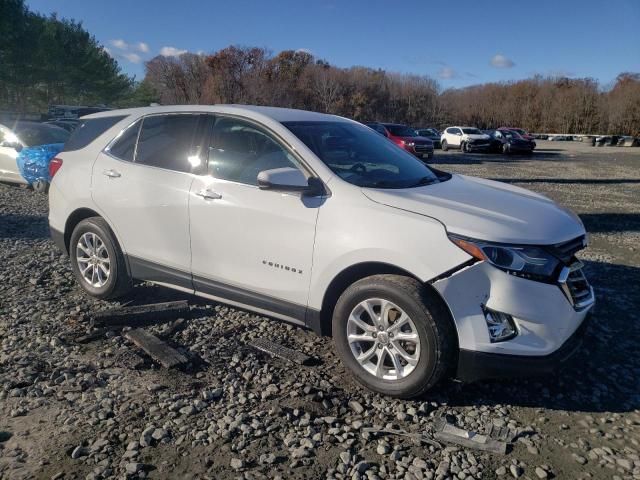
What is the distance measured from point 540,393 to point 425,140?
2164 centimetres

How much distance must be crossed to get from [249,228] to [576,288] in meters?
2.22

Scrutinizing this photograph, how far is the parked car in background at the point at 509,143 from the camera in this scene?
1239 inches

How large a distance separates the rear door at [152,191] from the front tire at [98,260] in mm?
152

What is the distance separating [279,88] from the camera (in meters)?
56.8

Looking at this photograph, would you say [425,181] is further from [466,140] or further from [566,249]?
[466,140]

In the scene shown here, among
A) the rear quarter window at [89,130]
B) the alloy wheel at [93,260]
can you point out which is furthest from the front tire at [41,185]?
the alloy wheel at [93,260]

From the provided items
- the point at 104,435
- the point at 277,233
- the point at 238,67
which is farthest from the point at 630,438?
the point at 238,67

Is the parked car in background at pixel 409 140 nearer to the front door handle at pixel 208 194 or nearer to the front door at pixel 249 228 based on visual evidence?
the front door at pixel 249 228

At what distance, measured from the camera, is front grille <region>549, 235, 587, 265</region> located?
10.3ft

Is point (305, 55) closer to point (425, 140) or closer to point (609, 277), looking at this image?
point (425, 140)

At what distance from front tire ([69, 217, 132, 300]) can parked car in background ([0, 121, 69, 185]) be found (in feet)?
25.0

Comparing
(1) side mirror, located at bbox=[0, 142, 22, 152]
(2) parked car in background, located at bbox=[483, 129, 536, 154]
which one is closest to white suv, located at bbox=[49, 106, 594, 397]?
(1) side mirror, located at bbox=[0, 142, 22, 152]

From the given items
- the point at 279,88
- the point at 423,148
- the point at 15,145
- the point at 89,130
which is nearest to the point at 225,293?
the point at 89,130

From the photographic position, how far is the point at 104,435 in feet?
9.34
